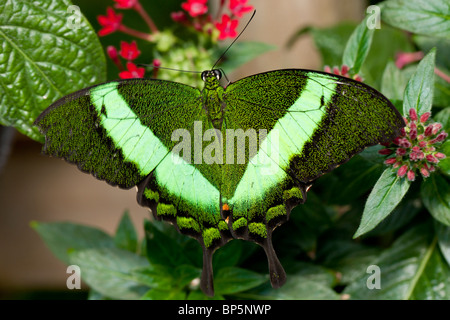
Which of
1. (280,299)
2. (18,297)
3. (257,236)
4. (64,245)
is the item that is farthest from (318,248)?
(18,297)

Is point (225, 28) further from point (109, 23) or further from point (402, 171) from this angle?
point (402, 171)

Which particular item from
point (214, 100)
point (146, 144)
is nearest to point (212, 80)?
point (214, 100)

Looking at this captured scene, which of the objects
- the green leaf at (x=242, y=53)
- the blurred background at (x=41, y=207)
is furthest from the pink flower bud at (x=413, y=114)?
the blurred background at (x=41, y=207)

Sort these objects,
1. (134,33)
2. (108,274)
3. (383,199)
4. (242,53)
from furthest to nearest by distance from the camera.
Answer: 1. (242,53)
2. (134,33)
3. (108,274)
4. (383,199)

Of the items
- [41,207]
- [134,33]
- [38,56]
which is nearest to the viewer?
[38,56]

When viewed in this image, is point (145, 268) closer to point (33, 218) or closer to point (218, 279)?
point (218, 279)

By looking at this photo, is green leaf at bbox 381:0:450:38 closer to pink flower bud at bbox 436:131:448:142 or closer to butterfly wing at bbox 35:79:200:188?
pink flower bud at bbox 436:131:448:142

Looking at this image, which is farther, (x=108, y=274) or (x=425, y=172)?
(x=108, y=274)

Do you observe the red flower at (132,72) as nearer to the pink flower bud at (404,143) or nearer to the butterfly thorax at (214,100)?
the butterfly thorax at (214,100)
